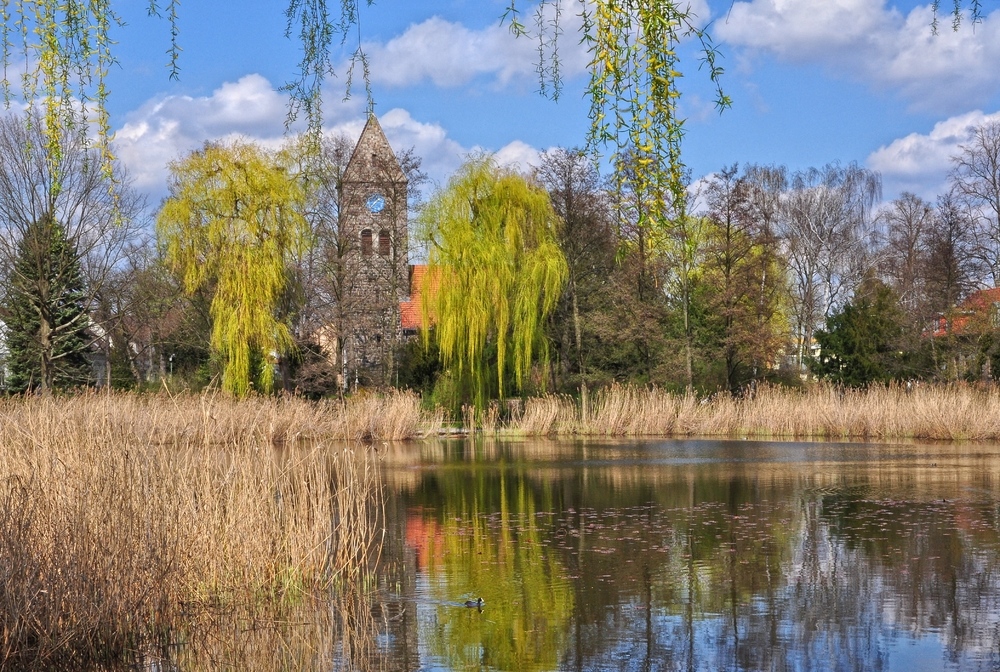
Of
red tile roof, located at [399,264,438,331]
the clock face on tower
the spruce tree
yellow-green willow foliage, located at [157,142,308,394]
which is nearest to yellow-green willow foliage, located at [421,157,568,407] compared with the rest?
red tile roof, located at [399,264,438,331]

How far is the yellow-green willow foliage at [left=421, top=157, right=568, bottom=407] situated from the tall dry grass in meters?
21.8

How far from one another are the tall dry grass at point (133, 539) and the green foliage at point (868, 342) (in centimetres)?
2663

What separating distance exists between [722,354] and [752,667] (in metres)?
28.6

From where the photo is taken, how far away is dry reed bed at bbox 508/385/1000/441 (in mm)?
23562

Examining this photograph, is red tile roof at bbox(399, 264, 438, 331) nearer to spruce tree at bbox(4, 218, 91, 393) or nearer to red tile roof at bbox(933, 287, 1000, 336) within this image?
spruce tree at bbox(4, 218, 91, 393)

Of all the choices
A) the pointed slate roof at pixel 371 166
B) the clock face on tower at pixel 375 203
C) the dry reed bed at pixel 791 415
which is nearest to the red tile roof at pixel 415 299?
the clock face on tower at pixel 375 203

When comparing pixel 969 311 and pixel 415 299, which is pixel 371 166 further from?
pixel 969 311

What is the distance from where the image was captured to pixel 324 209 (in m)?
35.7

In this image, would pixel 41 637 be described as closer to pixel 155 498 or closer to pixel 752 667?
pixel 155 498

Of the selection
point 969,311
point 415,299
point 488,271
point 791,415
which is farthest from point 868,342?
point 415,299

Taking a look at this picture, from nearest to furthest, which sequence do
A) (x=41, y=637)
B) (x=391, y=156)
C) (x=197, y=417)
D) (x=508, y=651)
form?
1. (x=41, y=637)
2. (x=508, y=651)
3. (x=197, y=417)
4. (x=391, y=156)

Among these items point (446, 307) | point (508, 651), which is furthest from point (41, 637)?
point (446, 307)

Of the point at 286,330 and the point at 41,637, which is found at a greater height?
the point at 286,330

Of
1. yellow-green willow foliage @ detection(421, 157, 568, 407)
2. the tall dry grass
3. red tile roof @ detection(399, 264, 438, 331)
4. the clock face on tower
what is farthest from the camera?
the clock face on tower
